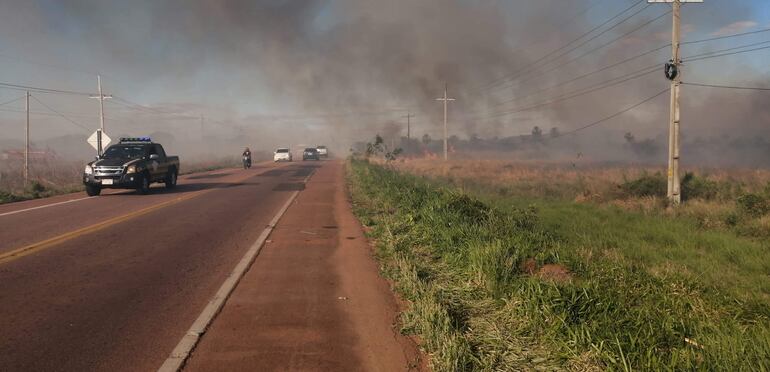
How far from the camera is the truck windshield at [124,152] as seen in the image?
1786cm

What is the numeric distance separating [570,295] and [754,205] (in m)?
10.2

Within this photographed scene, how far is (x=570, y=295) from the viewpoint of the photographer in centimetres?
477

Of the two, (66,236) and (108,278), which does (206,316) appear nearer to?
(108,278)

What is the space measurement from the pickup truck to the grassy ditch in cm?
1044

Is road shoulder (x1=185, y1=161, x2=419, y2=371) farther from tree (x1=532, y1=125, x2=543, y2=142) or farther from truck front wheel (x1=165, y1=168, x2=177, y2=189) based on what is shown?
tree (x1=532, y1=125, x2=543, y2=142)

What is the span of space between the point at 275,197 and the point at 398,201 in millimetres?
5502

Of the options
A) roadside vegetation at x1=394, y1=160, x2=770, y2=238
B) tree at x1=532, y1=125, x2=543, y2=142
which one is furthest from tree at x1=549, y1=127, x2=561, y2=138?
roadside vegetation at x1=394, y1=160, x2=770, y2=238

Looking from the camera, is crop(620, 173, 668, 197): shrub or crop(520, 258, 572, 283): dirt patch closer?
crop(520, 258, 572, 283): dirt patch

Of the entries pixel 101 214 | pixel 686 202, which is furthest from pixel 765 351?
pixel 686 202

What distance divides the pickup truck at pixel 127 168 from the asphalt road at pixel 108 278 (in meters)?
3.55

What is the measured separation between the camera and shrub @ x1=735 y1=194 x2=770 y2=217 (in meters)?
12.2

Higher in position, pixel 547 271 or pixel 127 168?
pixel 127 168

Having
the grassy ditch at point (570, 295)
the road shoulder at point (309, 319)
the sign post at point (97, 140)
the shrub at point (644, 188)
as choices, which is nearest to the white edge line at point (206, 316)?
the road shoulder at point (309, 319)

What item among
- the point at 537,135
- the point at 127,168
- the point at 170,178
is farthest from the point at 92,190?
the point at 537,135
